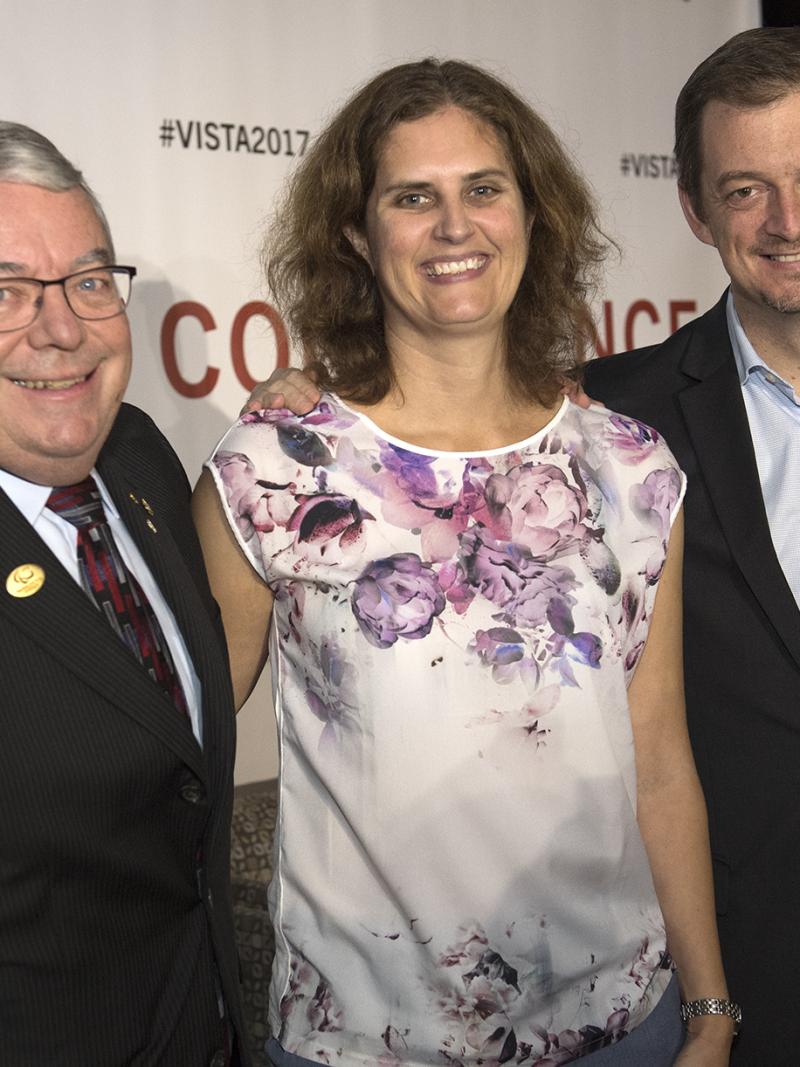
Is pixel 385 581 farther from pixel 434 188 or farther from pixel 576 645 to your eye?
pixel 434 188

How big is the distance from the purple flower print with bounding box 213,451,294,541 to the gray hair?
0.47m

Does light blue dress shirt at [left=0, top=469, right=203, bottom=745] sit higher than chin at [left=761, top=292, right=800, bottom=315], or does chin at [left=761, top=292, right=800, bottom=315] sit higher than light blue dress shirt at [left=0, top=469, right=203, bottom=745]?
chin at [left=761, top=292, right=800, bottom=315]

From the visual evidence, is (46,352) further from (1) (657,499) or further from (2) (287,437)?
(1) (657,499)

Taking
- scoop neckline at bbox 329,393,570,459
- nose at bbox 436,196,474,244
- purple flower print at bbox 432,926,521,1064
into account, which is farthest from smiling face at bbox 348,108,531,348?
purple flower print at bbox 432,926,521,1064

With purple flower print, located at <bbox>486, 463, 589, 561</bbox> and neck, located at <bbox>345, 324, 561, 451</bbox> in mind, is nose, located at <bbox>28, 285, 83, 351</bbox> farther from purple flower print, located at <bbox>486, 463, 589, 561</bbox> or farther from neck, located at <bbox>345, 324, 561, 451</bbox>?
purple flower print, located at <bbox>486, 463, 589, 561</bbox>

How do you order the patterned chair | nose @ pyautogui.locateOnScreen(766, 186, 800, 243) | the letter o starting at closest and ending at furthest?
nose @ pyautogui.locateOnScreen(766, 186, 800, 243)
the patterned chair
the letter o

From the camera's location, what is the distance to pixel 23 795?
4.88 ft

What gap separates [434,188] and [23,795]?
108 cm

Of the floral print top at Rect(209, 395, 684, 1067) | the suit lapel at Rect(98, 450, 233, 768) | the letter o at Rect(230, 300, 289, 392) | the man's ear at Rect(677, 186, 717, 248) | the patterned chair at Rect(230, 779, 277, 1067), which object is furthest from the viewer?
the letter o at Rect(230, 300, 289, 392)

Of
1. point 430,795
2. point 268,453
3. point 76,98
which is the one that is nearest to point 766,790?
point 430,795

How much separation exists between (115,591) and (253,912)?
5.76 ft

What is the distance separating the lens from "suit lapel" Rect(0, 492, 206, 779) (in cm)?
153

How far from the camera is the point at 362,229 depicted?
2162 millimetres

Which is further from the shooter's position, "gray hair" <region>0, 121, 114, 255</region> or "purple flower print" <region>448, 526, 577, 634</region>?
"purple flower print" <region>448, 526, 577, 634</region>
